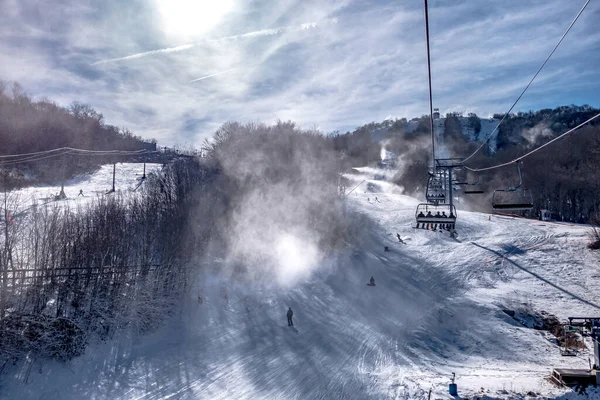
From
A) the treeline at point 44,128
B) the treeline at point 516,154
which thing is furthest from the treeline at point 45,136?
the treeline at point 516,154

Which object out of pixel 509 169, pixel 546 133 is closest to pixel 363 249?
pixel 509 169

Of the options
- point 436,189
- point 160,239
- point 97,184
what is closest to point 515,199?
point 436,189

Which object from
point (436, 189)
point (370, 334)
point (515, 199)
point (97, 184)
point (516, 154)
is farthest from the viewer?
point (516, 154)

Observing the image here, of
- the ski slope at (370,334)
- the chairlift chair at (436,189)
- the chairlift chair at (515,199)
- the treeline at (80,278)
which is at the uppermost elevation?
the chairlift chair at (436,189)

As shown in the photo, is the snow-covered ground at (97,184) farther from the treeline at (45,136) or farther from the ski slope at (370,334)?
the ski slope at (370,334)

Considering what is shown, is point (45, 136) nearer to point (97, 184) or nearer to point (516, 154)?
point (97, 184)

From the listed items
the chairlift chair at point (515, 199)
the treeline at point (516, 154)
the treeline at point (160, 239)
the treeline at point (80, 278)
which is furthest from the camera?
the treeline at point (516, 154)

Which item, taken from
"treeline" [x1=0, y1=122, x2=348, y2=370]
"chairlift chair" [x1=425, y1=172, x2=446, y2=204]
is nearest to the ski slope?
"treeline" [x1=0, y1=122, x2=348, y2=370]
